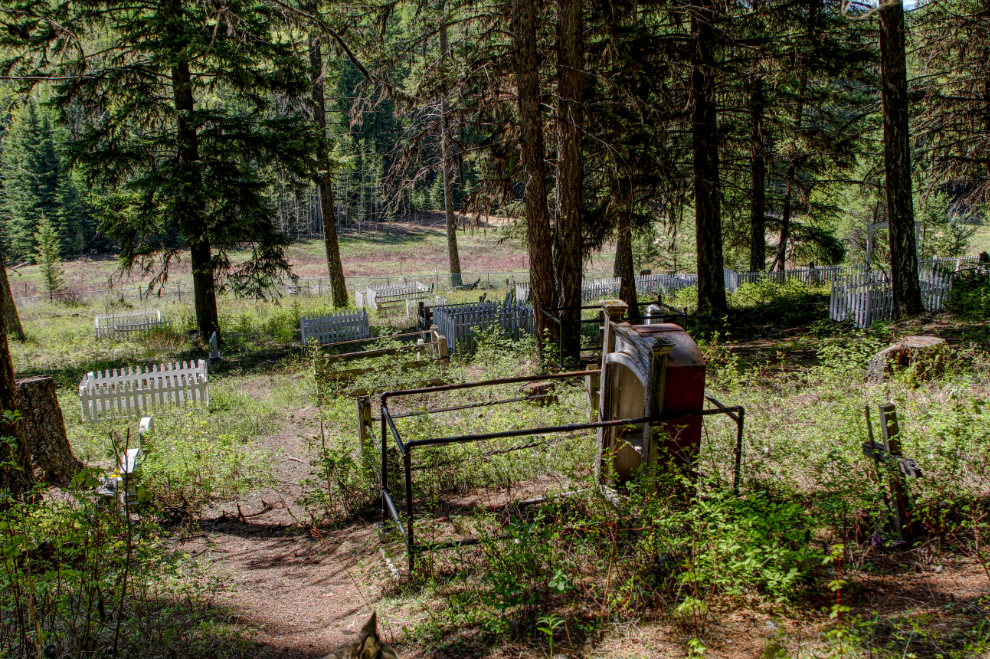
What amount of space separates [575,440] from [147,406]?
8.68 m

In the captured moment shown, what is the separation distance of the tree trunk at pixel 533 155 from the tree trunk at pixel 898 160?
6.93 metres

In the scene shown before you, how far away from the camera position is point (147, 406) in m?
11.1

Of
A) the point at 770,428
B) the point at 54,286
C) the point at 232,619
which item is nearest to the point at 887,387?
the point at 770,428

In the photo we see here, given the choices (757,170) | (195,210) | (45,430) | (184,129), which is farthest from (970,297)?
(184,129)

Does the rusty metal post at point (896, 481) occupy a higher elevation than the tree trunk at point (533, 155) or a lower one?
lower

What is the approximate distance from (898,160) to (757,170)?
8.59 m

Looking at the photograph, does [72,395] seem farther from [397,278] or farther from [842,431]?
[397,278]

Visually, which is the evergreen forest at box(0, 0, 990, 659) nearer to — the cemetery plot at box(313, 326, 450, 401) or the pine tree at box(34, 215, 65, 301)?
the cemetery plot at box(313, 326, 450, 401)

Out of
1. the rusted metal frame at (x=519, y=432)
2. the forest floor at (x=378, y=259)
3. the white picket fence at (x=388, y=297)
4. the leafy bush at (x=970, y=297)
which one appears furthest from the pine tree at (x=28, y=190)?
the leafy bush at (x=970, y=297)

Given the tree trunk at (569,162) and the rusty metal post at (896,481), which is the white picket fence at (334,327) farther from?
the rusty metal post at (896,481)

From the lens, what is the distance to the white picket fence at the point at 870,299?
14266 millimetres

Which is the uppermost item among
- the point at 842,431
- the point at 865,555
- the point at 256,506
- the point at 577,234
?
the point at 577,234

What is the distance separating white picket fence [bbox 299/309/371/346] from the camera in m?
17.3

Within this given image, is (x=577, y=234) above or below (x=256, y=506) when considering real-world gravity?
above
